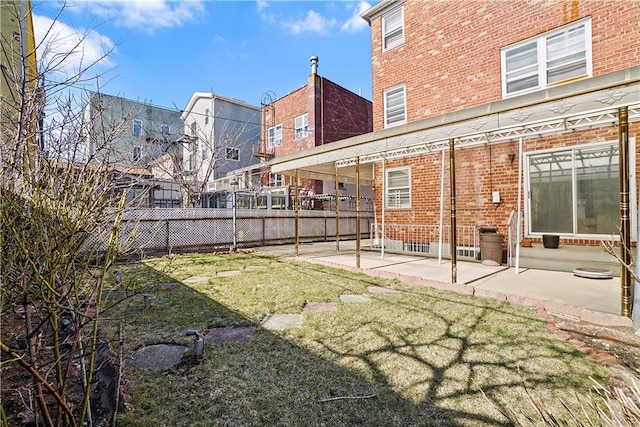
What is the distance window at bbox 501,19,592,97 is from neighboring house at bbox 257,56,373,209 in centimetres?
1036

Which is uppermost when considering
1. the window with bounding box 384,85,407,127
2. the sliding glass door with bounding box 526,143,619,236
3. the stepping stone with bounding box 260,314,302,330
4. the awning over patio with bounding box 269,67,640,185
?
the window with bounding box 384,85,407,127

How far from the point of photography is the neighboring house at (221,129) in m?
19.3

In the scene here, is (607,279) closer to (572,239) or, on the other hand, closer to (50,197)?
(572,239)

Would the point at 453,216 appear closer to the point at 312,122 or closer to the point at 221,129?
the point at 312,122

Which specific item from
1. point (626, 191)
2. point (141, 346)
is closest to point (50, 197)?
point (141, 346)

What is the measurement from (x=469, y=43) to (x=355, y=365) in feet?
31.4

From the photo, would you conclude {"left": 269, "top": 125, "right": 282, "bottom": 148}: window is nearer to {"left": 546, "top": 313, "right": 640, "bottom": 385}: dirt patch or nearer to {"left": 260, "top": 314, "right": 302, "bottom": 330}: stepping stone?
{"left": 260, "top": 314, "right": 302, "bottom": 330}: stepping stone

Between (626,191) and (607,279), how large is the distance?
9.55 ft

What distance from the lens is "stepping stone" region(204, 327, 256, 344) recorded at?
10.6 ft

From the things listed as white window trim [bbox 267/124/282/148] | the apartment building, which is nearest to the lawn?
the apartment building

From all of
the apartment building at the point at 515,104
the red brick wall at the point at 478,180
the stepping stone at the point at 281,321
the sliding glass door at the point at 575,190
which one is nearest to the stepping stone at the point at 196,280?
the stepping stone at the point at 281,321

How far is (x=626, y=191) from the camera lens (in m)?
3.66

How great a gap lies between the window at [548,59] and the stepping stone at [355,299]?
278 inches

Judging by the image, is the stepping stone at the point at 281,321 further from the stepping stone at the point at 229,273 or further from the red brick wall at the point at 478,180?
the red brick wall at the point at 478,180
